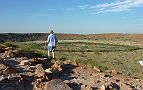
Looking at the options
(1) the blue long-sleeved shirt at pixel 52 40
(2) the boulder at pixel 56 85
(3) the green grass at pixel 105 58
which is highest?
(1) the blue long-sleeved shirt at pixel 52 40

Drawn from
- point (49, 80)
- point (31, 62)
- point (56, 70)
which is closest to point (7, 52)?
point (31, 62)

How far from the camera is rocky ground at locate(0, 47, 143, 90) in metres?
12.3

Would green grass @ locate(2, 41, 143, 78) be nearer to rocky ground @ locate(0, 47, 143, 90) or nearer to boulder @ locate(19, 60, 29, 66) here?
rocky ground @ locate(0, 47, 143, 90)

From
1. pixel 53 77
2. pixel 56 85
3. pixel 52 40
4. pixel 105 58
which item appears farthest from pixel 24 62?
pixel 105 58

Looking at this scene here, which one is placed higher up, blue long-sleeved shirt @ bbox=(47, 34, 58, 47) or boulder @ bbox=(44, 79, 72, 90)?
blue long-sleeved shirt @ bbox=(47, 34, 58, 47)

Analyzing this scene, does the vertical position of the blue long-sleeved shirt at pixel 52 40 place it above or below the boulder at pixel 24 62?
above

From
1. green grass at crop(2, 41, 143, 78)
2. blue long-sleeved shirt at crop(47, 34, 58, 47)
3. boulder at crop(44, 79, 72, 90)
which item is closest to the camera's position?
boulder at crop(44, 79, 72, 90)

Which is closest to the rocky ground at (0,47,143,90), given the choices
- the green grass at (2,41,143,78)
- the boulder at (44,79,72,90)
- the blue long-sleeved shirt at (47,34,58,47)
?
the boulder at (44,79,72,90)

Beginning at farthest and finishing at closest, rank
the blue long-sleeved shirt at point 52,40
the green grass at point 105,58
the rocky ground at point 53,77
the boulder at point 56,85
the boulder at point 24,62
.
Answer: the green grass at point 105,58
the blue long-sleeved shirt at point 52,40
the boulder at point 24,62
the rocky ground at point 53,77
the boulder at point 56,85

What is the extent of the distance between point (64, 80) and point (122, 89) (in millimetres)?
2154

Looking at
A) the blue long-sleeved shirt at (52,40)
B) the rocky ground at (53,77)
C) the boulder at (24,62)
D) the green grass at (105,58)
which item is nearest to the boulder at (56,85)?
the rocky ground at (53,77)

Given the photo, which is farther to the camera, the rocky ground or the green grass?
the green grass

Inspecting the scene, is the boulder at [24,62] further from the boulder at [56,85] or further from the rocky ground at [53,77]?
the boulder at [56,85]

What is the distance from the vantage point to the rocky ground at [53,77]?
12.3m
